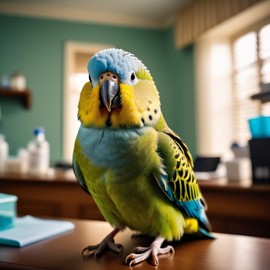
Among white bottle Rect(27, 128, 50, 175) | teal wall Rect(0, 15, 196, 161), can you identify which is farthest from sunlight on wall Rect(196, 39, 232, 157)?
white bottle Rect(27, 128, 50, 175)

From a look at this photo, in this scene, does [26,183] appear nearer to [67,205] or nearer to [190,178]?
[67,205]

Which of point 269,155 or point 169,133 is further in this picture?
point 269,155

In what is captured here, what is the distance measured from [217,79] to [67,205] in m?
1.83

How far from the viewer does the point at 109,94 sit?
52cm

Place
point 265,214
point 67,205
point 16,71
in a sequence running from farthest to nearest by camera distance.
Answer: point 16,71, point 67,205, point 265,214

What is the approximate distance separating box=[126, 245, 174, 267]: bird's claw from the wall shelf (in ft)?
8.79

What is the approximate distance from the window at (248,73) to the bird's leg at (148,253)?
208cm

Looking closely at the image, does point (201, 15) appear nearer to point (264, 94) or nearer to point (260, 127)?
point (264, 94)

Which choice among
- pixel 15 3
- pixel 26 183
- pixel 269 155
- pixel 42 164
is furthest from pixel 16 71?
pixel 269 155

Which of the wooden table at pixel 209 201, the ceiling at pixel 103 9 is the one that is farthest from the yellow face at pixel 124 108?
the ceiling at pixel 103 9

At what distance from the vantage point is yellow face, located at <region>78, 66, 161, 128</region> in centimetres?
53

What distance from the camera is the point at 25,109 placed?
3.07 meters

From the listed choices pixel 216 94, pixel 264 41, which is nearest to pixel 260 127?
pixel 264 41

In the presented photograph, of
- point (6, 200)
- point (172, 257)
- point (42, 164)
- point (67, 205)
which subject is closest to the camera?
point (172, 257)
